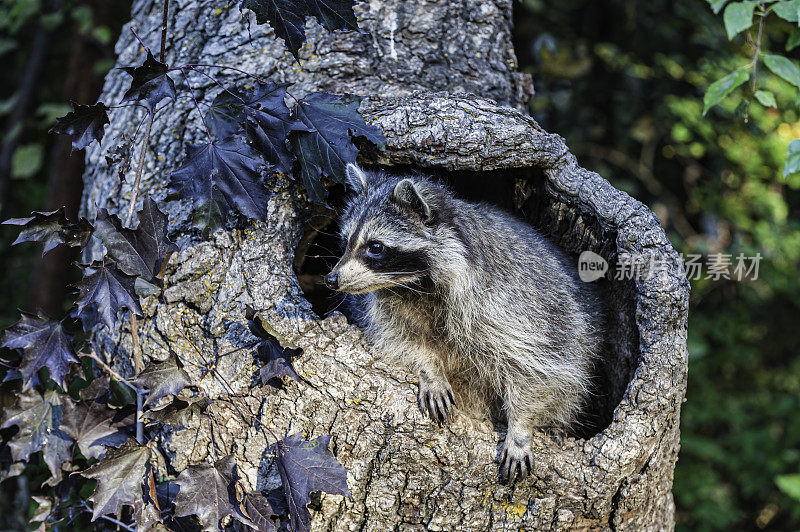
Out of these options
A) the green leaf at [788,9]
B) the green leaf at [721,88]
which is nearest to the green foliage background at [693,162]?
the green leaf at [721,88]

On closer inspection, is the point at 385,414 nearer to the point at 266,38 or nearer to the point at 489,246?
the point at 489,246

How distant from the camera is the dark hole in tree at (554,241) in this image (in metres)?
2.73

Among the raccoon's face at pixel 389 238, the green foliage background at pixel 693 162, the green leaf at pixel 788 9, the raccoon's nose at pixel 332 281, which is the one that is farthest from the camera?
the green foliage background at pixel 693 162

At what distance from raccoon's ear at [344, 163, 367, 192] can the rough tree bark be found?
103mm

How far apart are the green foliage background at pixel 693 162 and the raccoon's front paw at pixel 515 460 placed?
2809 millimetres

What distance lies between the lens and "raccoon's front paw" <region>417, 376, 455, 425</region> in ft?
7.73

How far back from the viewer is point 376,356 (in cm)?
249

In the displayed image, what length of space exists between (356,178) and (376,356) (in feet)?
2.24

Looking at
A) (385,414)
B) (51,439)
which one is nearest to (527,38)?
(385,414)

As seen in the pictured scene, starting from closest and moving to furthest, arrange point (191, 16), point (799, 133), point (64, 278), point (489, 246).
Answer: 1. point (489, 246)
2. point (191, 16)
3. point (64, 278)
4. point (799, 133)

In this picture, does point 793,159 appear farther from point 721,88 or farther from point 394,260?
point 394,260

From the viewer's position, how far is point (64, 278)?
4.26 m

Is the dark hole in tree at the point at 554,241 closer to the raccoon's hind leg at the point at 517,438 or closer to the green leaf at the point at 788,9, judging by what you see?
the raccoon's hind leg at the point at 517,438

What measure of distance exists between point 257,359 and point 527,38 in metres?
3.45
